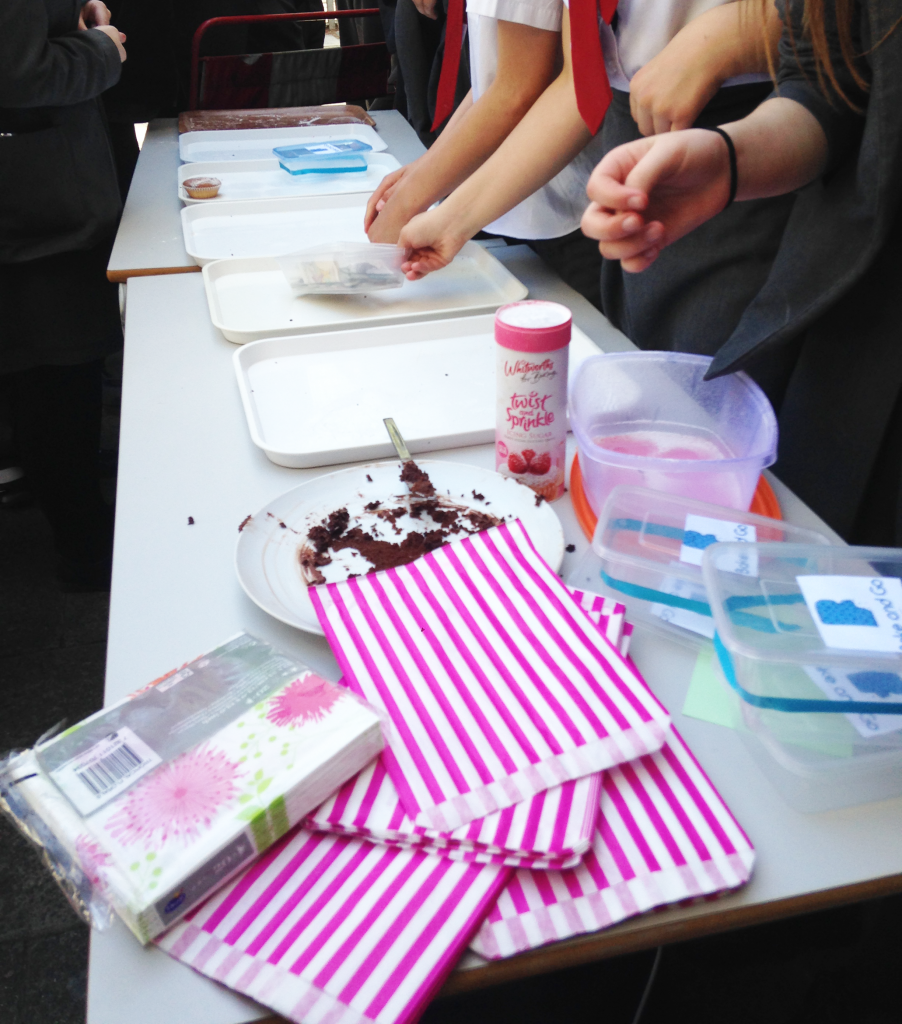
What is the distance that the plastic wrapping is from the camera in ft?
4.40

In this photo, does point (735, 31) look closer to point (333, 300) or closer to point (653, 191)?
point (653, 191)

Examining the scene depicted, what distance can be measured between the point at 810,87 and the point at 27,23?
1385mm

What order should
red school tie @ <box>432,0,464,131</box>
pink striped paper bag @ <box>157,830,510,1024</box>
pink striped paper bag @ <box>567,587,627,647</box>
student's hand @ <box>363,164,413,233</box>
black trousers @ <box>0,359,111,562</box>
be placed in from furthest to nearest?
black trousers @ <box>0,359,111,562</box> → student's hand @ <box>363,164,413,233</box> → red school tie @ <box>432,0,464,131</box> → pink striped paper bag @ <box>567,587,627,647</box> → pink striped paper bag @ <box>157,830,510,1024</box>

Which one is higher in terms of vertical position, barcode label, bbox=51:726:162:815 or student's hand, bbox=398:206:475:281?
student's hand, bbox=398:206:475:281

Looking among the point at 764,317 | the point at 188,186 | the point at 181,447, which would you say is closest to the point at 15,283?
the point at 188,186

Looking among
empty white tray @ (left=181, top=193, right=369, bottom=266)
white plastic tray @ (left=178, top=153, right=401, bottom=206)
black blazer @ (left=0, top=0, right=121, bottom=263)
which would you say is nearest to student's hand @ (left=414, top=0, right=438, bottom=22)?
white plastic tray @ (left=178, top=153, right=401, bottom=206)

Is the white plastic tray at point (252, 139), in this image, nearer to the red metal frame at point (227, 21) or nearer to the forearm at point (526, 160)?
the red metal frame at point (227, 21)

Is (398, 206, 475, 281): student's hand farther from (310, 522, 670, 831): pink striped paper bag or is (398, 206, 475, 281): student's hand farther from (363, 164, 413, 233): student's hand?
(310, 522, 670, 831): pink striped paper bag

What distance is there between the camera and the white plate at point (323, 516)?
754 mm

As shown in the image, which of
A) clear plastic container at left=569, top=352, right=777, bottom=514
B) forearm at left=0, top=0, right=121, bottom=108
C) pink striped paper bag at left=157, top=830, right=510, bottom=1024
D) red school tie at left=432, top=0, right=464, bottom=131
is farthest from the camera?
forearm at left=0, top=0, right=121, bottom=108

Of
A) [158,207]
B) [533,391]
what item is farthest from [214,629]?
[158,207]

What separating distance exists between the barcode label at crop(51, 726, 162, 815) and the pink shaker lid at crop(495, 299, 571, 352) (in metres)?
0.51

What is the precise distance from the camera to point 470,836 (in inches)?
20.4

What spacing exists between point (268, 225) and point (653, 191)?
1.11 m
